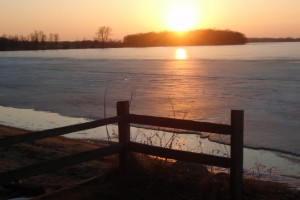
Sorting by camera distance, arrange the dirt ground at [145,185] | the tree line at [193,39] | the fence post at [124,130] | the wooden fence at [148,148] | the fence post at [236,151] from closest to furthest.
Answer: the wooden fence at [148,148] < the fence post at [236,151] < the dirt ground at [145,185] < the fence post at [124,130] < the tree line at [193,39]

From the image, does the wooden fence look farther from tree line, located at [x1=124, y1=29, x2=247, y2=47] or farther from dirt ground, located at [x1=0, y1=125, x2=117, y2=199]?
tree line, located at [x1=124, y1=29, x2=247, y2=47]

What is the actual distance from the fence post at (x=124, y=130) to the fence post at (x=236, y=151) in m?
1.57

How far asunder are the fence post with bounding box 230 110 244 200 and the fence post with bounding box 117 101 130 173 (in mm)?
1572

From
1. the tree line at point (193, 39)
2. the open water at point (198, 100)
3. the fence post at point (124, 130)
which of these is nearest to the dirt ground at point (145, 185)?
the fence post at point (124, 130)

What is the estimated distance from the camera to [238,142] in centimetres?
538

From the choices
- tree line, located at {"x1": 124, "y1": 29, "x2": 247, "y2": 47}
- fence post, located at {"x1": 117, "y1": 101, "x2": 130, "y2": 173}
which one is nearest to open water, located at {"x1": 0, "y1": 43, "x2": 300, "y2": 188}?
fence post, located at {"x1": 117, "y1": 101, "x2": 130, "y2": 173}

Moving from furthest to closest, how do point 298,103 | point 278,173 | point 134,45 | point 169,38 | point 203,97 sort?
point 169,38, point 134,45, point 203,97, point 298,103, point 278,173

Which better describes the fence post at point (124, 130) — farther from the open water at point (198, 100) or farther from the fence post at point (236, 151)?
the open water at point (198, 100)

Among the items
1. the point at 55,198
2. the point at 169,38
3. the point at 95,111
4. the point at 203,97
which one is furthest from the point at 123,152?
the point at 169,38

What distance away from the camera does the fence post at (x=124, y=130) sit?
248 inches

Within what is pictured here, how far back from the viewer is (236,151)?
5.39 m

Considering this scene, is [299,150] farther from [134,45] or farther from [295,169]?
[134,45]

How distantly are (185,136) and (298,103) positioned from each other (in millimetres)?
5894

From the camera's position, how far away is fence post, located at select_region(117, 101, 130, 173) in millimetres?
6297
